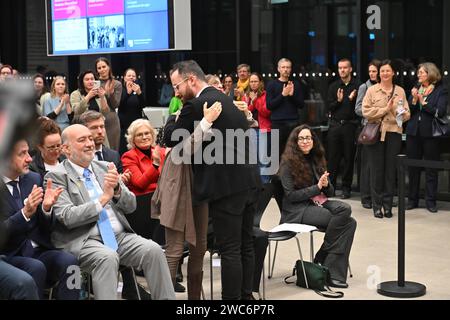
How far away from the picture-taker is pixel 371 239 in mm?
7102

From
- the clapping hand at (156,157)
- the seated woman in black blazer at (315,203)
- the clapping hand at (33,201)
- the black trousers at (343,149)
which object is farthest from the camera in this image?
the black trousers at (343,149)

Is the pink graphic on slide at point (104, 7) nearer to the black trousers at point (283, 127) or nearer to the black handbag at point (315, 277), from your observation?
the black trousers at point (283, 127)

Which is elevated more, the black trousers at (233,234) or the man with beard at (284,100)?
the man with beard at (284,100)

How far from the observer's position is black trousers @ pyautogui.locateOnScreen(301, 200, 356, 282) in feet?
18.0

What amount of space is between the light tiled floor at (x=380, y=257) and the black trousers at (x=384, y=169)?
233 millimetres

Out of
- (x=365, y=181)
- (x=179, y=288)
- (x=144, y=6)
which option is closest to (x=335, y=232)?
(x=179, y=288)

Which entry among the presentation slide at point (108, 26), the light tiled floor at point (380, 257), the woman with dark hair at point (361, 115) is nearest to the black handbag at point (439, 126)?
the woman with dark hair at point (361, 115)

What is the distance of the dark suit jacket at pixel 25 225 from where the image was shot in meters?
3.92

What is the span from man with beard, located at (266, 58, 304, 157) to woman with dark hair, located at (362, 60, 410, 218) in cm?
116

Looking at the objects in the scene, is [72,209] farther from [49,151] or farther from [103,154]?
[103,154]

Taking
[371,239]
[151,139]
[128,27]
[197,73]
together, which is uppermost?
[128,27]
